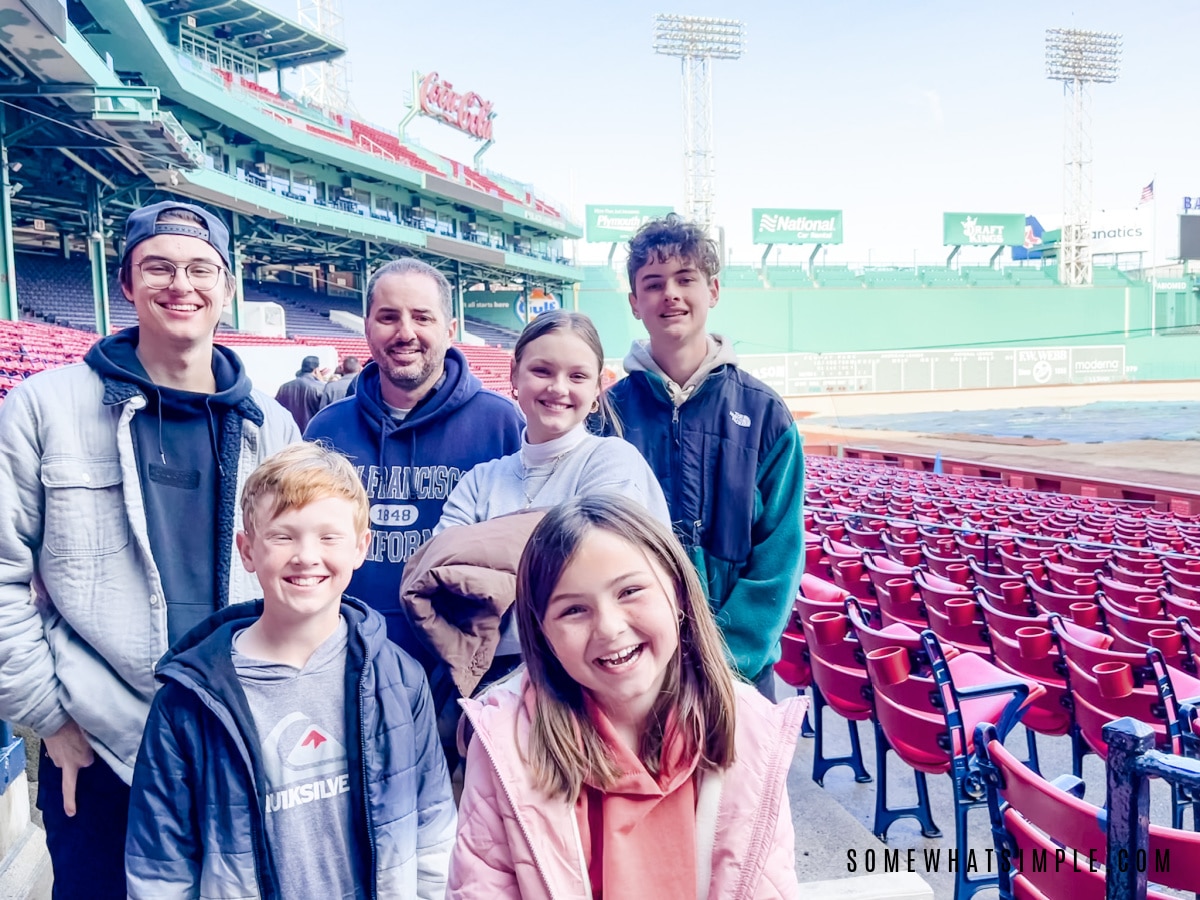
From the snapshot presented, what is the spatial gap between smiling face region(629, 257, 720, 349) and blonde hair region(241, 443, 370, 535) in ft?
3.18

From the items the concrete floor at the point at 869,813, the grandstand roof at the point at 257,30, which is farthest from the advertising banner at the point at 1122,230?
the concrete floor at the point at 869,813

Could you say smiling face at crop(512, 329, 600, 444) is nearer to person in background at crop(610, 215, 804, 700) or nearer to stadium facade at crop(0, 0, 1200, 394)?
person in background at crop(610, 215, 804, 700)

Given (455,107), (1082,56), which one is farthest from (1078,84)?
(455,107)

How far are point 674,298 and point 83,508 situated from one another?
156 centimetres

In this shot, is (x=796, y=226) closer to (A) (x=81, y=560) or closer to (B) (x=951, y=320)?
(B) (x=951, y=320)

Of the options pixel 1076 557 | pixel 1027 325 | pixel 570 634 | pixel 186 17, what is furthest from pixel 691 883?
pixel 1027 325

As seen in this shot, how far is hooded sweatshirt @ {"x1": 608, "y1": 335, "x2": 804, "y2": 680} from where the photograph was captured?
2.34 metres

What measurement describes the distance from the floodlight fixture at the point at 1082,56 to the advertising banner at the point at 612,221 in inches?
956

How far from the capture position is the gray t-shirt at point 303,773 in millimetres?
1612

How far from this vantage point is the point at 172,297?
6.22 feet

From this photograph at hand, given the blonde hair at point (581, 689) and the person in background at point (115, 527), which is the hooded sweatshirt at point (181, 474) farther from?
the blonde hair at point (581, 689)

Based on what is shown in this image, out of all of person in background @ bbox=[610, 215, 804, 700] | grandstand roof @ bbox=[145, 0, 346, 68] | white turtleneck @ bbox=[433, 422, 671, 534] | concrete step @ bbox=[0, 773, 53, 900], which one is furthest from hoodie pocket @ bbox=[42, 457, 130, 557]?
grandstand roof @ bbox=[145, 0, 346, 68]

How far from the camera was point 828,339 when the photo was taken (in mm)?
43938

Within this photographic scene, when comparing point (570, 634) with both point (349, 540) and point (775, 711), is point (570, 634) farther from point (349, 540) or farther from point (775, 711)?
point (349, 540)
